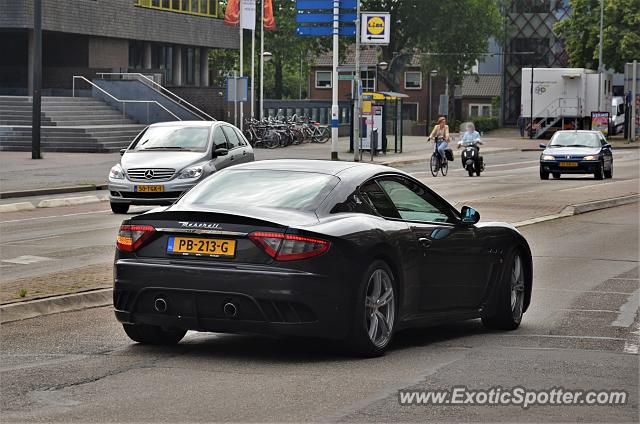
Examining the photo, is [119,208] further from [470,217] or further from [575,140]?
[575,140]

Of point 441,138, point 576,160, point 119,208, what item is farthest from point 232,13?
point 119,208

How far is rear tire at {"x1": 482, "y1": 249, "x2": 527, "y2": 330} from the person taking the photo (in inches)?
414

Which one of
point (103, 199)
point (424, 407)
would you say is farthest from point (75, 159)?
point (424, 407)

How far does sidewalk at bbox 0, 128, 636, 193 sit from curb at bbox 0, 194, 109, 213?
6.20 ft

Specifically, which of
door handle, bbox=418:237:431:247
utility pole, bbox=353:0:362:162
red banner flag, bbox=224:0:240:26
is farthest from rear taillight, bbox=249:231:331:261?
red banner flag, bbox=224:0:240:26

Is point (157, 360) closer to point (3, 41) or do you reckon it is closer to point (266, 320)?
point (266, 320)

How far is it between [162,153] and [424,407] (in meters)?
18.1

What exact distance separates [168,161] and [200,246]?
1587cm

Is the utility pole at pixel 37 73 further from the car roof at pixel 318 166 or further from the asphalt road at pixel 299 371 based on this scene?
the car roof at pixel 318 166

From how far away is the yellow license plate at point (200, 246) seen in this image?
28.2 feet

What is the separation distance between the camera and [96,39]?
6331 centimetres

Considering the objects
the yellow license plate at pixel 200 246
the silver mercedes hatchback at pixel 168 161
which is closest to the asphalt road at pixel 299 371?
the yellow license plate at pixel 200 246

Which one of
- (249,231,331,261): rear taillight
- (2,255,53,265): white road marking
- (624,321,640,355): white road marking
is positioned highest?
(249,231,331,261): rear taillight

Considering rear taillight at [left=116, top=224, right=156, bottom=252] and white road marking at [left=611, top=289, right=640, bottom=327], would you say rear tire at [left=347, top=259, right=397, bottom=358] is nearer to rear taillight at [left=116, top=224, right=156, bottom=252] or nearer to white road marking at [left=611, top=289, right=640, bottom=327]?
rear taillight at [left=116, top=224, right=156, bottom=252]
